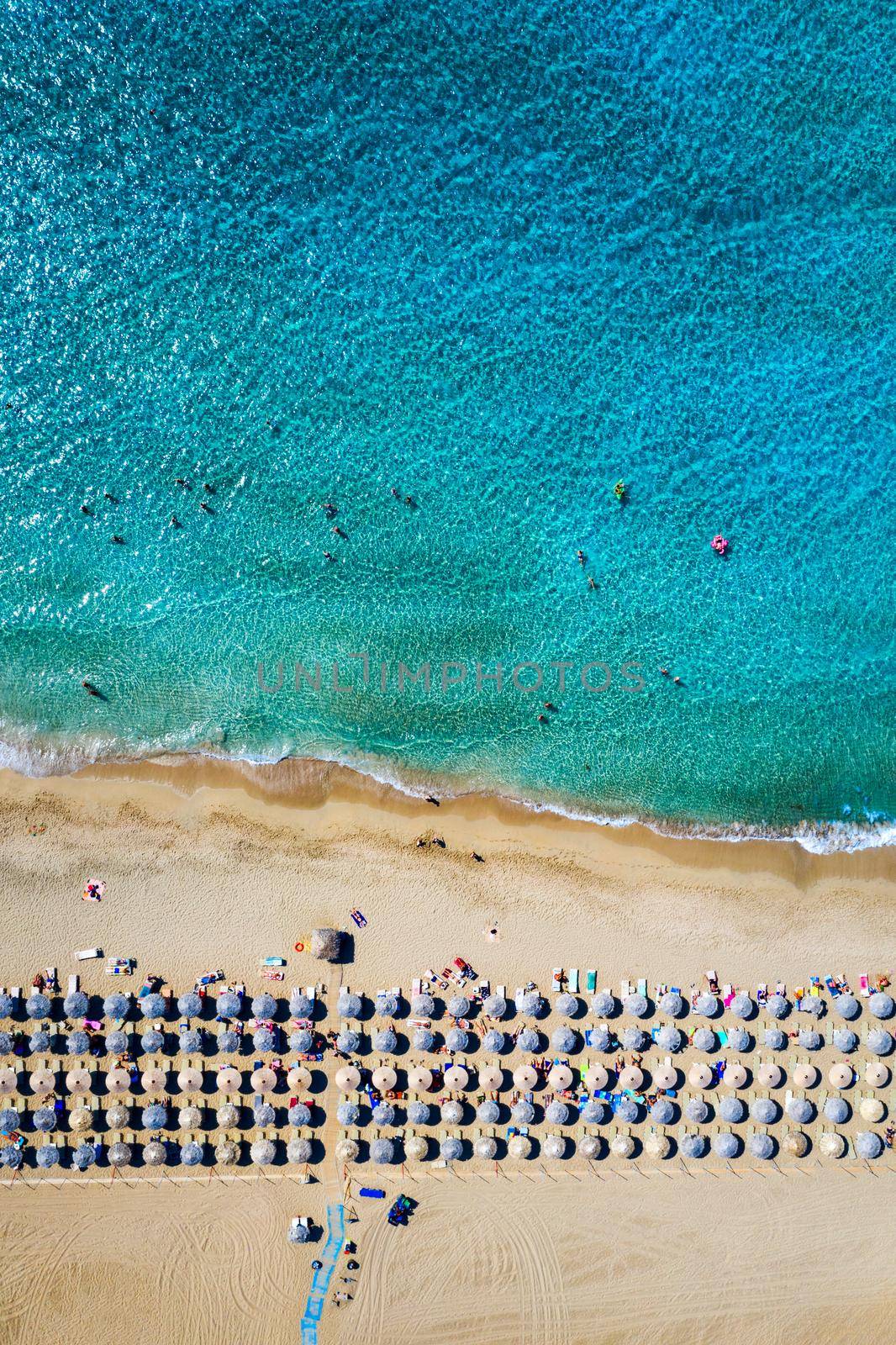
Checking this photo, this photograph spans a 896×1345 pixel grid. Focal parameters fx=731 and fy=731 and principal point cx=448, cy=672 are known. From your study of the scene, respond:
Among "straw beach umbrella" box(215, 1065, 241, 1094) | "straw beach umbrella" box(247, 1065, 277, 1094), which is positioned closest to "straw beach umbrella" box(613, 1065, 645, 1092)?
"straw beach umbrella" box(247, 1065, 277, 1094)

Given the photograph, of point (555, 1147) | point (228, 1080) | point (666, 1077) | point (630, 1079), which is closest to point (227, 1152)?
point (228, 1080)

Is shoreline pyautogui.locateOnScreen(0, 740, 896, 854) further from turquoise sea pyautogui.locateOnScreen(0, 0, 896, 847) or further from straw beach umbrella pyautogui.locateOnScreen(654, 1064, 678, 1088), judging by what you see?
straw beach umbrella pyautogui.locateOnScreen(654, 1064, 678, 1088)

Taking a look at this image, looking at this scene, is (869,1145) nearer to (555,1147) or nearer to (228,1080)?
(555,1147)

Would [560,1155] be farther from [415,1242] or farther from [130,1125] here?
[130,1125]

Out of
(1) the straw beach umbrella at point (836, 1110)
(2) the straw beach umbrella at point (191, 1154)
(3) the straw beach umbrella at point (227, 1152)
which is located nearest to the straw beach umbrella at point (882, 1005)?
(1) the straw beach umbrella at point (836, 1110)

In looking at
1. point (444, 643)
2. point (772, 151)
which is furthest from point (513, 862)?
point (772, 151)
